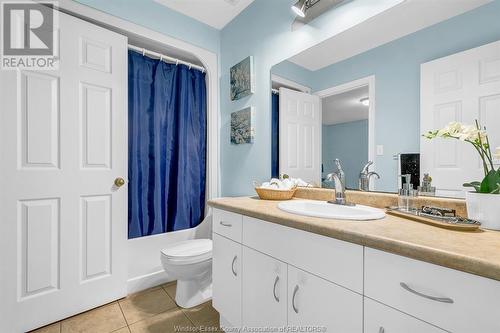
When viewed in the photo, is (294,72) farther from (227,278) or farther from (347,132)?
(227,278)

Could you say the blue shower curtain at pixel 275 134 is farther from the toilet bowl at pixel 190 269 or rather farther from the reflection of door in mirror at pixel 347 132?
the toilet bowl at pixel 190 269

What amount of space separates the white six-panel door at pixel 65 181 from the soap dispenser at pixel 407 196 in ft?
6.10

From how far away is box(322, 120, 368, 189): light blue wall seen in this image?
1.28 metres

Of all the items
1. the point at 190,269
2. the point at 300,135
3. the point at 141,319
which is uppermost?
the point at 300,135

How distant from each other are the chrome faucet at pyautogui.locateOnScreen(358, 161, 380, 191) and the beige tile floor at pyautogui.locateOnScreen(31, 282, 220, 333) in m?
1.29

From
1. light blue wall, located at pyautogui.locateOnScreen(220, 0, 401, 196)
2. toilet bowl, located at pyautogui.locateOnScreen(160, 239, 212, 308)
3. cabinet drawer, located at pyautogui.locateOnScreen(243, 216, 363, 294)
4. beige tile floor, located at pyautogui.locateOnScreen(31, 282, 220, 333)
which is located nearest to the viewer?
cabinet drawer, located at pyautogui.locateOnScreen(243, 216, 363, 294)

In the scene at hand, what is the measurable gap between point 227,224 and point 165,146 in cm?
115

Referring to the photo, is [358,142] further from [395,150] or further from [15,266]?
[15,266]

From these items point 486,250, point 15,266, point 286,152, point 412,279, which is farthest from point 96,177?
point 486,250

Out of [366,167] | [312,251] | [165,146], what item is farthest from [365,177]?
[165,146]

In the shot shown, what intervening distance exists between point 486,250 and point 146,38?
7.70 ft

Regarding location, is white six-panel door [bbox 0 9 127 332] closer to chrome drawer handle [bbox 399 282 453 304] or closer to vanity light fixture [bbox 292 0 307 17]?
vanity light fixture [bbox 292 0 307 17]

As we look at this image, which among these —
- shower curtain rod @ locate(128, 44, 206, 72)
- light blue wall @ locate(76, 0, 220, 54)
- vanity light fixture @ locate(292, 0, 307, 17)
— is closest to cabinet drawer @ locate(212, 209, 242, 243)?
vanity light fixture @ locate(292, 0, 307, 17)

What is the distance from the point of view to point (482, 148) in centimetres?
82
